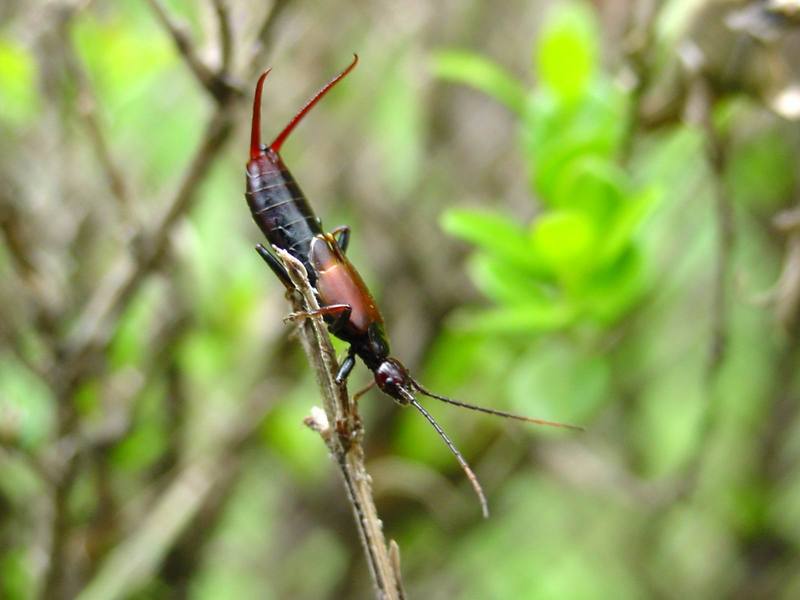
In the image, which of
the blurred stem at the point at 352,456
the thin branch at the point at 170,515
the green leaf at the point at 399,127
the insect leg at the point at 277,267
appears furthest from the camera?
the green leaf at the point at 399,127

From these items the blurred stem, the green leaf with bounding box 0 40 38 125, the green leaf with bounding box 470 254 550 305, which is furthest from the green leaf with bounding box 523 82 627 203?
the green leaf with bounding box 0 40 38 125

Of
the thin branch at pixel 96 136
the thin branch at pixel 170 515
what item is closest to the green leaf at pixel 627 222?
the thin branch at pixel 96 136

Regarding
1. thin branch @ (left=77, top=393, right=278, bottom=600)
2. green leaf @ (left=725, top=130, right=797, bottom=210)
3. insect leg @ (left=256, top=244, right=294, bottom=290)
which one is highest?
insect leg @ (left=256, top=244, right=294, bottom=290)

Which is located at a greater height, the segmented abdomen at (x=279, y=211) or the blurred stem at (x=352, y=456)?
the segmented abdomen at (x=279, y=211)

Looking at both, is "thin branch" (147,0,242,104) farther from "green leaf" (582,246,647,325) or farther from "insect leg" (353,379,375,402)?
"green leaf" (582,246,647,325)

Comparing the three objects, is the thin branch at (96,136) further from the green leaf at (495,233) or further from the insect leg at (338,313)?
the green leaf at (495,233)

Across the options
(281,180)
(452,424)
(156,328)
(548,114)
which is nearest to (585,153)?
(548,114)

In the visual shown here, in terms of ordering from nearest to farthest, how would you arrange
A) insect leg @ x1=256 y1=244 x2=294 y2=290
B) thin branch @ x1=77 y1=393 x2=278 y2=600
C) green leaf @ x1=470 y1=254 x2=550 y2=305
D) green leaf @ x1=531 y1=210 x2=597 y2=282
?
insect leg @ x1=256 y1=244 x2=294 y2=290
green leaf @ x1=531 y1=210 x2=597 y2=282
green leaf @ x1=470 y1=254 x2=550 y2=305
thin branch @ x1=77 y1=393 x2=278 y2=600

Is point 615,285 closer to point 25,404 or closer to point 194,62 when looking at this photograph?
point 194,62
